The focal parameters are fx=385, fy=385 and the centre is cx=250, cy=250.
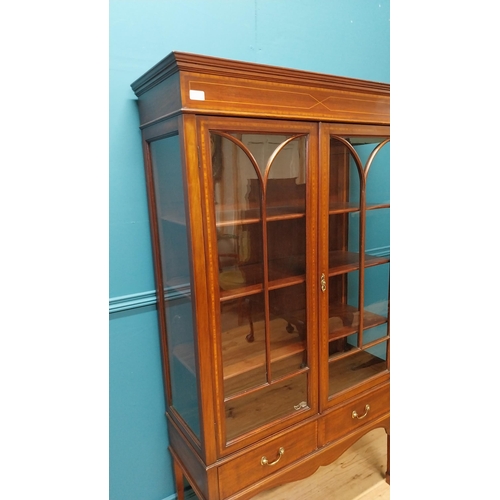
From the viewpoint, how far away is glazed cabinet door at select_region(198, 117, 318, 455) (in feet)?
3.44

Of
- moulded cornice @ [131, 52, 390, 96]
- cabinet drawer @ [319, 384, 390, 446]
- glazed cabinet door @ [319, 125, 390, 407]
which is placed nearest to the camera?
moulded cornice @ [131, 52, 390, 96]

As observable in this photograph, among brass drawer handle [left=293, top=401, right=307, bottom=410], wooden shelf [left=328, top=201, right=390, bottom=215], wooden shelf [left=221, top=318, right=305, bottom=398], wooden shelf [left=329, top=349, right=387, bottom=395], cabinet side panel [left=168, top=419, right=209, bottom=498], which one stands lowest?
cabinet side panel [left=168, top=419, right=209, bottom=498]

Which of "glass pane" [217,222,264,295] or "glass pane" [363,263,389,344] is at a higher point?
"glass pane" [217,222,264,295]

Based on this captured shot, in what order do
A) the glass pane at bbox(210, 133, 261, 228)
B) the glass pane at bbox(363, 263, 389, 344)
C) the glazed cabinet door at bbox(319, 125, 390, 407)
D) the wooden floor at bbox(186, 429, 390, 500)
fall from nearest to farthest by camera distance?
the glass pane at bbox(210, 133, 261, 228) < the glazed cabinet door at bbox(319, 125, 390, 407) < the glass pane at bbox(363, 263, 389, 344) < the wooden floor at bbox(186, 429, 390, 500)

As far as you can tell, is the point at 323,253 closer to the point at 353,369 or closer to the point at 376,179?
the point at 376,179

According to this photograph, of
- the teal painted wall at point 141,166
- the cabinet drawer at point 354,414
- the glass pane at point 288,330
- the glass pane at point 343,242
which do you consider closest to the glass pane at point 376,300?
the glass pane at point 343,242

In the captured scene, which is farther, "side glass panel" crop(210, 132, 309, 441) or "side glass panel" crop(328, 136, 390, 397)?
"side glass panel" crop(328, 136, 390, 397)

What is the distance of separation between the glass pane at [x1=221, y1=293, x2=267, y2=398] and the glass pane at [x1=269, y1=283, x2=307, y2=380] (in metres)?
0.04

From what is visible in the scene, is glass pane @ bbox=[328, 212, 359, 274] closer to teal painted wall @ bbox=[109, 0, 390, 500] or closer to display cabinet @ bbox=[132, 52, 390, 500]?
display cabinet @ bbox=[132, 52, 390, 500]

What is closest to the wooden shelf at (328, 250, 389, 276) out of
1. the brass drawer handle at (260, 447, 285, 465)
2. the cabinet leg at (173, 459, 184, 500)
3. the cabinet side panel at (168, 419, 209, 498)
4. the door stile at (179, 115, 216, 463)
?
the door stile at (179, 115, 216, 463)

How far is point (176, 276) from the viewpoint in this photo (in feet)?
3.83

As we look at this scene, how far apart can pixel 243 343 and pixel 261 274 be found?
8.8 inches

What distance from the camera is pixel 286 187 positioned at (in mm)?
1155

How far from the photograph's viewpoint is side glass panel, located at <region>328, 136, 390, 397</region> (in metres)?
1.29
